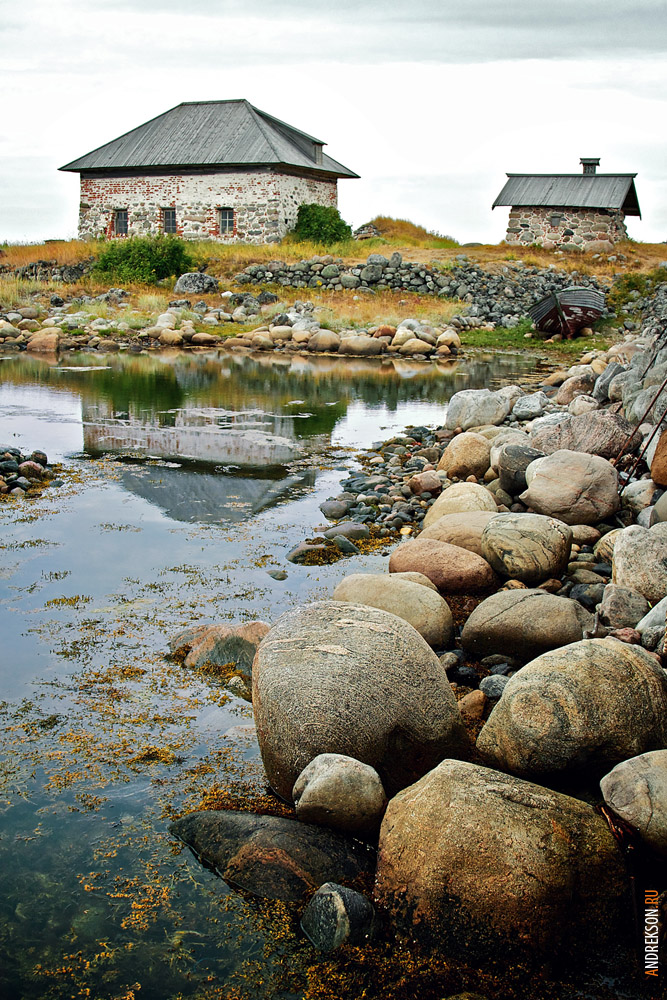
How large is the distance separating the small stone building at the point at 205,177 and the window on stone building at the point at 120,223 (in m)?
0.05

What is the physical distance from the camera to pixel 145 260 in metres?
36.7

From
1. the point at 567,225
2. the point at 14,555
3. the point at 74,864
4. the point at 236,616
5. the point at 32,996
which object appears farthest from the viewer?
the point at 567,225

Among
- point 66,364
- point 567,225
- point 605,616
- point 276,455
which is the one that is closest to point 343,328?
point 66,364

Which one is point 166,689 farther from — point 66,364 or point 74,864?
point 66,364

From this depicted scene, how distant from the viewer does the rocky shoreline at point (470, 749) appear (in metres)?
3.64

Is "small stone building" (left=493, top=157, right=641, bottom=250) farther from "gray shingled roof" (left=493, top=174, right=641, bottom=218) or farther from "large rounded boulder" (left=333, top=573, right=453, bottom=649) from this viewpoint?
"large rounded boulder" (left=333, top=573, right=453, bottom=649)

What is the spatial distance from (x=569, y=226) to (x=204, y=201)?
676 inches

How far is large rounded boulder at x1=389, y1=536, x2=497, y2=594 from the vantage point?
23.2 ft

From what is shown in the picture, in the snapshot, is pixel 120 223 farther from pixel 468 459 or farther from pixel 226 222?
pixel 468 459

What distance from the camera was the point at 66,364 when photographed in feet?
80.4

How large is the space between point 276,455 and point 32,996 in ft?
32.9

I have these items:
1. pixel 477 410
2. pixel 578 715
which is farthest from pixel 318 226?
pixel 578 715

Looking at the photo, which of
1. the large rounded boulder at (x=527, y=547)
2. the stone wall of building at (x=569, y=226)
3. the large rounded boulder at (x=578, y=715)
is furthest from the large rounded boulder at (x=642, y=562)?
the stone wall of building at (x=569, y=226)

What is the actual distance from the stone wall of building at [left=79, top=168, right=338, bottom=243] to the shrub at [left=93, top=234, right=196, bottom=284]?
3.15 metres
